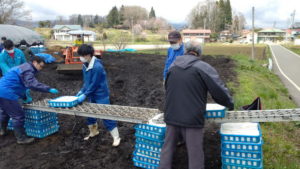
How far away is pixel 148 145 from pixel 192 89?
1.17 metres

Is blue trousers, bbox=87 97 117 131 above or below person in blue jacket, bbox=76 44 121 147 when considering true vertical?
below

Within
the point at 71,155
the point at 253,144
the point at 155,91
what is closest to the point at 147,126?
the point at 253,144

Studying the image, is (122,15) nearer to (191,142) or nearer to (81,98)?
(81,98)

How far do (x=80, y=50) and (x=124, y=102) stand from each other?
3.54 meters

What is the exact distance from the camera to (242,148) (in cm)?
275

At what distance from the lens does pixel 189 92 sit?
8.32ft

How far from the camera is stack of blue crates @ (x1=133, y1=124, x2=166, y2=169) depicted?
3110 millimetres

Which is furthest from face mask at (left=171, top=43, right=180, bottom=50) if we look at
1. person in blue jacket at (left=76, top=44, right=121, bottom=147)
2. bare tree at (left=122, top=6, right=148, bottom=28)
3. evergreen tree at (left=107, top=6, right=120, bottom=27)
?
bare tree at (left=122, top=6, right=148, bottom=28)

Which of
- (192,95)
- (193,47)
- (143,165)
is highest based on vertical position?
(193,47)

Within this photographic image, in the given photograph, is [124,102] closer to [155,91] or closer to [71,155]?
[155,91]

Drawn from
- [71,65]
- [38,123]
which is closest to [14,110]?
[38,123]

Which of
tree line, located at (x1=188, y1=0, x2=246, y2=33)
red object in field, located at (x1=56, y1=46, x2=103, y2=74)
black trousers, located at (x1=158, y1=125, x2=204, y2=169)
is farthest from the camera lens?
tree line, located at (x1=188, y1=0, x2=246, y2=33)

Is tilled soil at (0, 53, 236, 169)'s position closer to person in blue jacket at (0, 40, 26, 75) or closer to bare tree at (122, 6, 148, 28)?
person in blue jacket at (0, 40, 26, 75)

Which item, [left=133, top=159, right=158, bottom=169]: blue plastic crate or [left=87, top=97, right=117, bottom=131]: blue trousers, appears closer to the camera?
[left=133, top=159, right=158, bottom=169]: blue plastic crate
